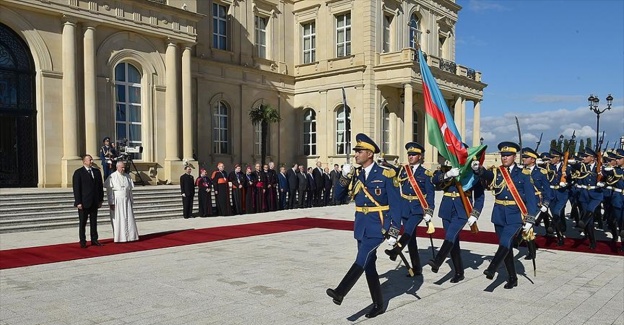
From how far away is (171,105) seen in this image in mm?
20875

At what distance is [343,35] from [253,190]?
14.8m

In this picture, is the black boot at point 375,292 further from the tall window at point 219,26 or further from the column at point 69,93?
the tall window at point 219,26

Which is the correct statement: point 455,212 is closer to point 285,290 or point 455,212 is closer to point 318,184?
point 285,290

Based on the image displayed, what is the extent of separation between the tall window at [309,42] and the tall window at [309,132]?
3.19 metres

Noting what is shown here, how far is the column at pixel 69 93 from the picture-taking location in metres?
17.5

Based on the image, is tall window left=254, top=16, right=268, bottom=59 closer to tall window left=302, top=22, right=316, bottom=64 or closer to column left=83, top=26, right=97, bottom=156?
tall window left=302, top=22, right=316, bottom=64

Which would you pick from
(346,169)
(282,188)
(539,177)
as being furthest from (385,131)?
(346,169)

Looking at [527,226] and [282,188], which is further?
[282,188]

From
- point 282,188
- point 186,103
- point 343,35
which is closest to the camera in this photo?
point 282,188

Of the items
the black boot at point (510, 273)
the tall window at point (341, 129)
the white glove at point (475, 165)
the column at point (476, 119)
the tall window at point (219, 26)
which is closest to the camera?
the black boot at point (510, 273)

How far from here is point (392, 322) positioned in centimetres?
547

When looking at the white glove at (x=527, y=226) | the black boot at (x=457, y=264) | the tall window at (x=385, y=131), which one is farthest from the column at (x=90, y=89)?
the tall window at (x=385, y=131)

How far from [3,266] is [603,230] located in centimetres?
1395

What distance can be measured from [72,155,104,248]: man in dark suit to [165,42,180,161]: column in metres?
9.97
